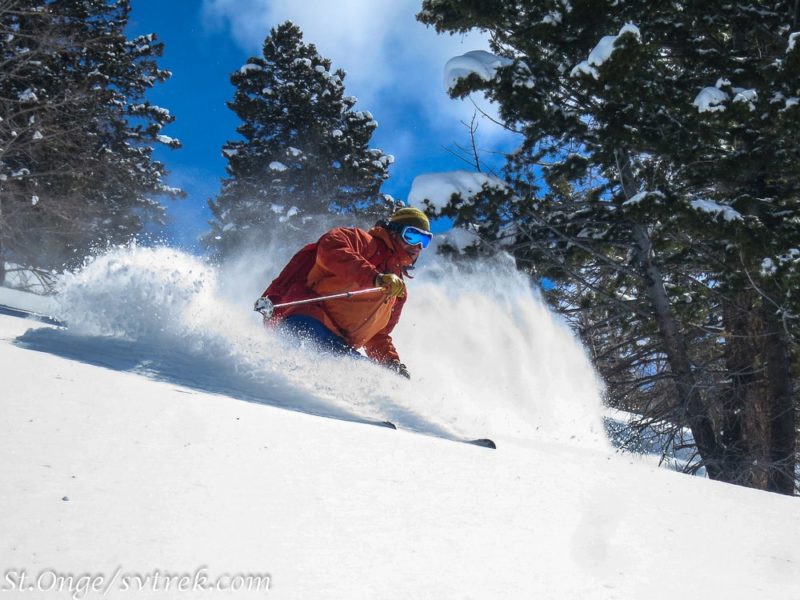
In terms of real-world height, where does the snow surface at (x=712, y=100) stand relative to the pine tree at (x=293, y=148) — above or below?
below

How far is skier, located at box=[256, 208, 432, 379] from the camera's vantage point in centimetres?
555

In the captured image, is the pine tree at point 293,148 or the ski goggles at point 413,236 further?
the pine tree at point 293,148

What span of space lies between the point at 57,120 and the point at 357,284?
17804 mm

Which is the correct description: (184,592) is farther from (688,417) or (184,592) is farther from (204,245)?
(204,245)

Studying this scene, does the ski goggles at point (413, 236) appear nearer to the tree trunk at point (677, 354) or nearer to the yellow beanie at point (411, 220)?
the yellow beanie at point (411, 220)

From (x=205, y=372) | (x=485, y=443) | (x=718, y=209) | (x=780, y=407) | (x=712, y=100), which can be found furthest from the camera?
(x=780, y=407)

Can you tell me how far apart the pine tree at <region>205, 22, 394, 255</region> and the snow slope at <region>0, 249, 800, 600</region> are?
21418 millimetres

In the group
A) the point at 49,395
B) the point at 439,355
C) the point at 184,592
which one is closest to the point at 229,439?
the point at 49,395

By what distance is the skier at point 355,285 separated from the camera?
18.2ft

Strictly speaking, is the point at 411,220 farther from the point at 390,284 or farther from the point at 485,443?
the point at 485,443

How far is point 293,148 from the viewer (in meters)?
25.2

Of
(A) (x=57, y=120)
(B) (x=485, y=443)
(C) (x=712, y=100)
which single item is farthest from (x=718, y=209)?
(A) (x=57, y=120)

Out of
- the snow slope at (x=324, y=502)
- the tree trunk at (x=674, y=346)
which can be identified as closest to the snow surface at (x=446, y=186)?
the tree trunk at (x=674, y=346)

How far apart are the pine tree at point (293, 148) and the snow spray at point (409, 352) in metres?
16.9
